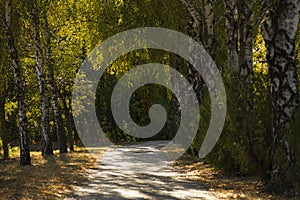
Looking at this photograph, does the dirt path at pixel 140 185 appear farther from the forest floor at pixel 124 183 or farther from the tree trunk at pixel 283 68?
the tree trunk at pixel 283 68

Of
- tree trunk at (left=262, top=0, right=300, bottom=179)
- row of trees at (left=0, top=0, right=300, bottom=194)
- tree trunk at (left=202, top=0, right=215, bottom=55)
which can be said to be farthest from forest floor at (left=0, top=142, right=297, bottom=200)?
tree trunk at (left=202, top=0, right=215, bottom=55)

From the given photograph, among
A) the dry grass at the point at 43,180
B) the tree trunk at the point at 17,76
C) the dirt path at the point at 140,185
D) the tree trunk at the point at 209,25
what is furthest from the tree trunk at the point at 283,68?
the tree trunk at the point at 17,76

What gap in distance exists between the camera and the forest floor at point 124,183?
12.0 m

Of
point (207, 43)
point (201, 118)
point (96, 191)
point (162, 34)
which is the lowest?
point (96, 191)

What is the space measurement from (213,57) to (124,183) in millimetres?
6754

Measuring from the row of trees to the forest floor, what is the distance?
2.07 ft

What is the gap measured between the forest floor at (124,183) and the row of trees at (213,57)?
2.07 ft

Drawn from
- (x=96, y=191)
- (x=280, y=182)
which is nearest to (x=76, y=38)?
(x=96, y=191)

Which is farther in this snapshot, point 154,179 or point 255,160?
point 154,179

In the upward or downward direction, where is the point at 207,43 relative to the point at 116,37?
downward

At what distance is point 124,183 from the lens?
47.1ft

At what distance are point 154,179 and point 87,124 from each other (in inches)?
1467

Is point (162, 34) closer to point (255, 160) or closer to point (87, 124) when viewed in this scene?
point (255, 160)

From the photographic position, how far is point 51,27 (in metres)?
28.4
